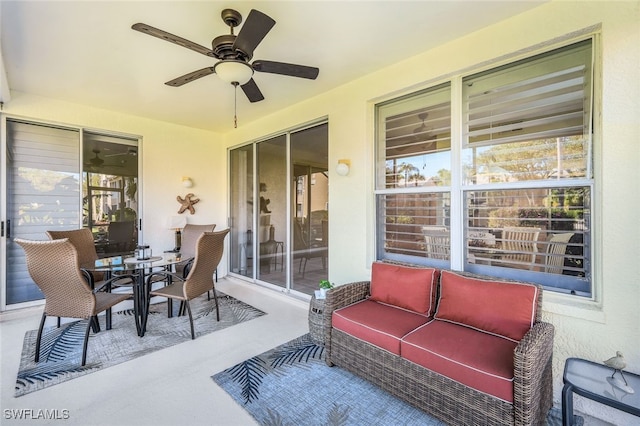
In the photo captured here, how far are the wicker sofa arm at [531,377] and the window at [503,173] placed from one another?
725mm

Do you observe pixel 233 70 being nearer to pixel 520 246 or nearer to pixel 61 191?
pixel 520 246

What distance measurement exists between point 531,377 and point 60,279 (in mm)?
3471

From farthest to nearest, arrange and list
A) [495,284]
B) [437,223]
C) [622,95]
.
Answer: [437,223], [495,284], [622,95]

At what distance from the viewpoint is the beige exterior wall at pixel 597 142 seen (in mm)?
1838

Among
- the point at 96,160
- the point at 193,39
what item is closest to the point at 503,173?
the point at 193,39

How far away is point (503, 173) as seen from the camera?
244cm

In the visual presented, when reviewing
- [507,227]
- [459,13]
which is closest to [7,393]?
[507,227]

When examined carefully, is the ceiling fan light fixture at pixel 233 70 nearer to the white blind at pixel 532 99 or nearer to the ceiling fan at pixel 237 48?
the ceiling fan at pixel 237 48

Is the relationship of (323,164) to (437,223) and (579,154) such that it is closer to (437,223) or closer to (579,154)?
(437,223)

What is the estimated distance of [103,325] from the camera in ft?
10.9

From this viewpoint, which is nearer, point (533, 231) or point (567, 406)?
point (567, 406)

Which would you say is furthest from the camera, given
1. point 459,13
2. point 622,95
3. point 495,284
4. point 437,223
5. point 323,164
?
point 323,164

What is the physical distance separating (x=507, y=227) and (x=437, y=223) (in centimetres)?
58

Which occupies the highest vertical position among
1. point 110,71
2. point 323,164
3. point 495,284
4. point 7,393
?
point 110,71
